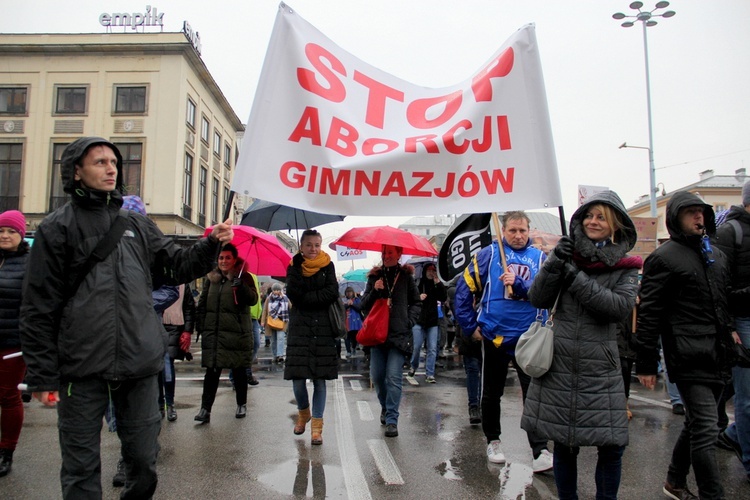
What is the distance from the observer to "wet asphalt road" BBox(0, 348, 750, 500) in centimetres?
399

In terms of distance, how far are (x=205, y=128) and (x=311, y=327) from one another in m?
34.1

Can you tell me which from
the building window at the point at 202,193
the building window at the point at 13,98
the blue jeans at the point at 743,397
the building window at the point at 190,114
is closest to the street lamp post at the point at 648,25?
the blue jeans at the point at 743,397

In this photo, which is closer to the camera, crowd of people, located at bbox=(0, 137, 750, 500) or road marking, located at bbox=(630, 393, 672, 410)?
crowd of people, located at bbox=(0, 137, 750, 500)

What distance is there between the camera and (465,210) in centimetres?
376

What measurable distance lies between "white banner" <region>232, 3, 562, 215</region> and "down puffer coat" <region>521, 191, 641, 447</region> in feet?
1.93

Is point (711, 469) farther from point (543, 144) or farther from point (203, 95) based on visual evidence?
point (203, 95)

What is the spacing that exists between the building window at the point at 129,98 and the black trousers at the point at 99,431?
31.6m

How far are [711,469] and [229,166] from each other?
4473cm

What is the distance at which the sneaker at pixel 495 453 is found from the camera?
4.63 meters

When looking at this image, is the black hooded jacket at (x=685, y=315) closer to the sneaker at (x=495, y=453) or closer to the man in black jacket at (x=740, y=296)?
the man in black jacket at (x=740, y=296)

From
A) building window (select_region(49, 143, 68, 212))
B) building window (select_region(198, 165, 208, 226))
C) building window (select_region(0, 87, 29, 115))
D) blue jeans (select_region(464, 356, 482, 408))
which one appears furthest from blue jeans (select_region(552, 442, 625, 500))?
building window (select_region(0, 87, 29, 115))

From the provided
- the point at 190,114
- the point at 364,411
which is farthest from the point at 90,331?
the point at 190,114

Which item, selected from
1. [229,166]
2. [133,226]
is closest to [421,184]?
[133,226]

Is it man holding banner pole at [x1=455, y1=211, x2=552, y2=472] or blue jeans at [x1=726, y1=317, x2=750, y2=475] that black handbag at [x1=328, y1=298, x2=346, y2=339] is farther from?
blue jeans at [x1=726, y1=317, x2=750, y2=475]
